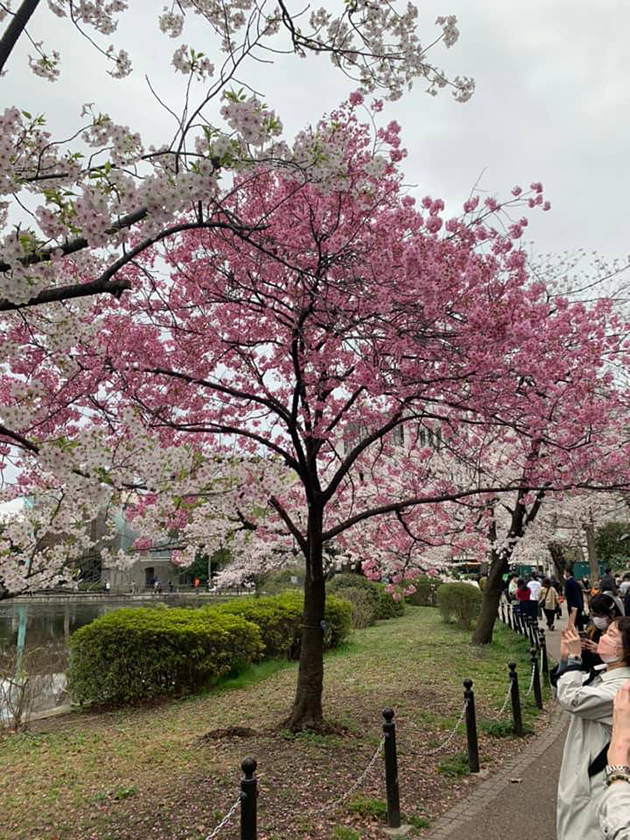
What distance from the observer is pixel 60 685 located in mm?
12391

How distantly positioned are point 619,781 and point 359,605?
19.4m

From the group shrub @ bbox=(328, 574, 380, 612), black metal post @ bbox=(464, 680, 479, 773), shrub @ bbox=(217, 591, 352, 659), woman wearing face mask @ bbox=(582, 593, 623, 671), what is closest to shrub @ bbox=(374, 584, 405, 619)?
shrub @ bbox=(328, 574, 380, 612)

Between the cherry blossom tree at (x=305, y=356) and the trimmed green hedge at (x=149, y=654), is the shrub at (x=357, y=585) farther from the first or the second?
the cherry blossom tree at (x=305, y=356)

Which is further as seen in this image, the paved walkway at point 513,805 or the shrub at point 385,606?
the shrub at point 385,606

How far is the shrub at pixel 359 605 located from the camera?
19.9 metres

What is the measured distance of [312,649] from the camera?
711 centimetres

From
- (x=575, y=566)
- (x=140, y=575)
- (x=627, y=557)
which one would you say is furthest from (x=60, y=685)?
(x=140, y=575)

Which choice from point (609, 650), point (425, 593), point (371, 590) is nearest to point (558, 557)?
point (425, 593)

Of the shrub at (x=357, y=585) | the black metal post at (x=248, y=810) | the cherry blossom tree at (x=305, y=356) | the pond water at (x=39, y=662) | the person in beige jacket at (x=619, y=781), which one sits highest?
the cherry blossom tree at (x=305, y=356)

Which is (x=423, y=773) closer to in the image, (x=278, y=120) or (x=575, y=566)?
(x=278, y=120)

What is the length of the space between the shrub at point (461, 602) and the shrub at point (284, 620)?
4.73 m

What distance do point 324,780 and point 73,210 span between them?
199 inches

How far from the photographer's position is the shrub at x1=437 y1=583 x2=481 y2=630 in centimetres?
1834

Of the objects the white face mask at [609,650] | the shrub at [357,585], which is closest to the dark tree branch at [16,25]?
the white face mask at [609,650]
